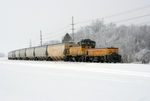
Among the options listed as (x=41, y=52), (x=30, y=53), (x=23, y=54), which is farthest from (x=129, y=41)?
(x=23, y=54)

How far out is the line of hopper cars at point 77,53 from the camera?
63.1ft

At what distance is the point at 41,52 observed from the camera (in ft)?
101

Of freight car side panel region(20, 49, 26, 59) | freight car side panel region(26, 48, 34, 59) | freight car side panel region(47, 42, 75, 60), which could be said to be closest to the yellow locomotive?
freight car side panel region(47, 42, 75, 60)

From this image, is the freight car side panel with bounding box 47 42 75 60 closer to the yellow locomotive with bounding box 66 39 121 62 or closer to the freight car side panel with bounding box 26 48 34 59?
the yellow locomotive with bounding box 66 39 121 62

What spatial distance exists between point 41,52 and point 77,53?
1082 cm

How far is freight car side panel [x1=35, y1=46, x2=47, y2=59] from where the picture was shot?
2992cm

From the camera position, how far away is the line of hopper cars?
1922 cm

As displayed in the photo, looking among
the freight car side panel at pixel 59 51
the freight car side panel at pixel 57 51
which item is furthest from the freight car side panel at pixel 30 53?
the freight car side panel at pixel 59 51

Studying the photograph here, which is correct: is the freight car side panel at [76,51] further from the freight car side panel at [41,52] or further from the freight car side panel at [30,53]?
the freight car side panel at [30,53]

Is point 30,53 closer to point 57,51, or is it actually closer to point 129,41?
point 57,51

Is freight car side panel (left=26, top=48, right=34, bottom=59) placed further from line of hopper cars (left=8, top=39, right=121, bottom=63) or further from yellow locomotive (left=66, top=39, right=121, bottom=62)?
yellow locomotive (left=66, top=39, right=121, bottom=62)

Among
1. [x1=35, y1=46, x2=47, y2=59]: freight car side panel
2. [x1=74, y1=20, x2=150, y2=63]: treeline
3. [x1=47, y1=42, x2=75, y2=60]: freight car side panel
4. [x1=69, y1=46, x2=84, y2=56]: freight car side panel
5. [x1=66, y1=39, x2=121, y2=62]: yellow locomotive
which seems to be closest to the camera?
[x1=66, y1=39, x2=121, y2=62]: yellow locomotive

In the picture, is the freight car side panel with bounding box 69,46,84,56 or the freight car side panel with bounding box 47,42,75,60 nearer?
the freight car side panel with bounding box 69,46,84,56

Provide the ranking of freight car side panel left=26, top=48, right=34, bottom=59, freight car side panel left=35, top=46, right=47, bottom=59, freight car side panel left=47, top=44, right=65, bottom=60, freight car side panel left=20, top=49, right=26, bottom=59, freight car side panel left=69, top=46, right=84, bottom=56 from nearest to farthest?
freight car side panel left=69, top=46, right=84, bottom=56, freight car side panel left=47, top=44, right=65, bottom=60, freight car side panel left=35, top=46, right=47, bottom=59, freight car side panel left=26, top=48, right=34, bottom=59, freight car side panel left=20, top=49, right=26, bottom=59
